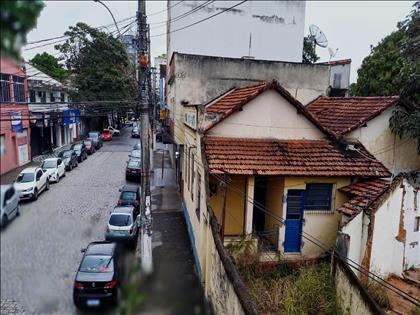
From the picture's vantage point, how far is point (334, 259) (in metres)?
9.29

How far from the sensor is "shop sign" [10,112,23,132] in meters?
2.33

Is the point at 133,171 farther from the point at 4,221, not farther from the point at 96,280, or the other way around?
the point at 4,221

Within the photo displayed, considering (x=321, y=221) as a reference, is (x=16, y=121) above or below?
above

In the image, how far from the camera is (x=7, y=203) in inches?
70.6

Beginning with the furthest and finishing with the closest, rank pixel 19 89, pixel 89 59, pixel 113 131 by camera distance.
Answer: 1. pixel 113 131
2. pixel 89 59
3. pixel 19 89

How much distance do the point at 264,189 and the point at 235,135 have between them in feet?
7.07

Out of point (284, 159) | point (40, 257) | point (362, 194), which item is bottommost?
point (362, 194)

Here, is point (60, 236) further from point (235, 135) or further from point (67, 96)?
point (235, 135)

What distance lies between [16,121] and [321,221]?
10028 mm

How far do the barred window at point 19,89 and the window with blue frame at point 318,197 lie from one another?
9.32 m

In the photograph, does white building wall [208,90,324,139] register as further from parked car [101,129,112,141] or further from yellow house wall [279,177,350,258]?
parked car [101,129,112,141]

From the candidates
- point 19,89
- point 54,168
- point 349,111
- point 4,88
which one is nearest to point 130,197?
point 349,111

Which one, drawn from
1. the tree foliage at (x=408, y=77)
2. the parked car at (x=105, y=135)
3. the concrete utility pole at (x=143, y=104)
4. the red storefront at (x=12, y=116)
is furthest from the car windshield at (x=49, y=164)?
the tree foliage at (x=408, y=77)

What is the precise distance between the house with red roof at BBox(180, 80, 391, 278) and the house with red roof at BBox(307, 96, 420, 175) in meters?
0.61
